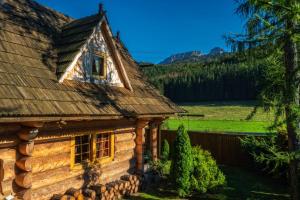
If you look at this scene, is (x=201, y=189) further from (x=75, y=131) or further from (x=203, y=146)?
(x=203, y=146)

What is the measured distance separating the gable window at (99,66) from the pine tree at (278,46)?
4.22 m

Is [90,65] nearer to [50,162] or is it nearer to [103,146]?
[103,146]

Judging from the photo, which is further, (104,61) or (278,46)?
(104,61)

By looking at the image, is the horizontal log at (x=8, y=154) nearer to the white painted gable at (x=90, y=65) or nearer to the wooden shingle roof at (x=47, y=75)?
the wooden shingle roof at (x=47, y=75)

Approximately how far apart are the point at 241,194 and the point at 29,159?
778 centimetres

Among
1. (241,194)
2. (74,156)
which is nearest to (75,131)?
(74,156)

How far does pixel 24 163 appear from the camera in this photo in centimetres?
614

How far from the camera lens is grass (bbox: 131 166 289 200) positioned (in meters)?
9.76

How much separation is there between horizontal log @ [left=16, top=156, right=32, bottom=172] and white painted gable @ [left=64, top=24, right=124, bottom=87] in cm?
270

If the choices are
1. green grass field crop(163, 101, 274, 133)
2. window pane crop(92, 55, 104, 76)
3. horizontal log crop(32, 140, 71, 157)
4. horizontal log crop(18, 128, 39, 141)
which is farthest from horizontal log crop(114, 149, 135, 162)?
green grass field crop(163, 101, 274, 133)

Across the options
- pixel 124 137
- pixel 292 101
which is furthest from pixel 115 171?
pixel 292 101

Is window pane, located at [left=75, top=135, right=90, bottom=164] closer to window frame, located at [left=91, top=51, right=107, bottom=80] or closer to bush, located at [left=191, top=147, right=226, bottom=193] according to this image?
window frame, located at [left=91, top=51, right=107, bottom=80]

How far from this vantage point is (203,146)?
59.1ft

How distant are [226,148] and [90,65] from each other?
35.8 feet
